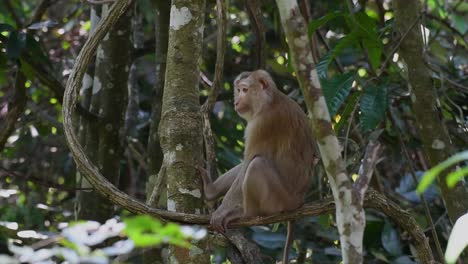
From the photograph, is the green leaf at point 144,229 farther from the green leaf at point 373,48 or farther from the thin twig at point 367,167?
the green leaf at point 373,48

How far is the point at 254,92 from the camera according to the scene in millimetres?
6125

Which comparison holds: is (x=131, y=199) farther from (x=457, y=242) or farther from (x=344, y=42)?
(x=457, y=242)

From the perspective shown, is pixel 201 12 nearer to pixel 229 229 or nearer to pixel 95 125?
pixel 229 229

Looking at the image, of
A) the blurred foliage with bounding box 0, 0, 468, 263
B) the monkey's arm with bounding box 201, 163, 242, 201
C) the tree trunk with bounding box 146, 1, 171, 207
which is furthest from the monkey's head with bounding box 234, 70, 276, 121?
the tree trunk with bounding box 146, 1, 171, 207

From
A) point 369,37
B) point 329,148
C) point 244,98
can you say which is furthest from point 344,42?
point 329,148

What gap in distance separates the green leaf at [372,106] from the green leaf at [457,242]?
2.71 metres

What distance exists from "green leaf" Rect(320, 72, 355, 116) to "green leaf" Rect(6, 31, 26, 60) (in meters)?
2.29

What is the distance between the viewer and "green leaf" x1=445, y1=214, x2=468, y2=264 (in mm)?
2127

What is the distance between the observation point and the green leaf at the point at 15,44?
5734 millimetres

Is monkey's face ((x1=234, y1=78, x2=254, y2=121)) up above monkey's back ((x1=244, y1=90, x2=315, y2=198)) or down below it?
above

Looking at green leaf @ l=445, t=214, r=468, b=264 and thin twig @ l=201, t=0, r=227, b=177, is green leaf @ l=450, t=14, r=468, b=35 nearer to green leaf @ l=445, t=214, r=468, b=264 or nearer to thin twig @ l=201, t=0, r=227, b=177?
thin twig @ l=201, t=0, r=227, b=177

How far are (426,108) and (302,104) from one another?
81.9 inches

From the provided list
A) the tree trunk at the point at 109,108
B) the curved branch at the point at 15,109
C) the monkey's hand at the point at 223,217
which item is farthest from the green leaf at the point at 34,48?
the monkey's hand at the point at 223,217

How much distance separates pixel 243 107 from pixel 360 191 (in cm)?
323
